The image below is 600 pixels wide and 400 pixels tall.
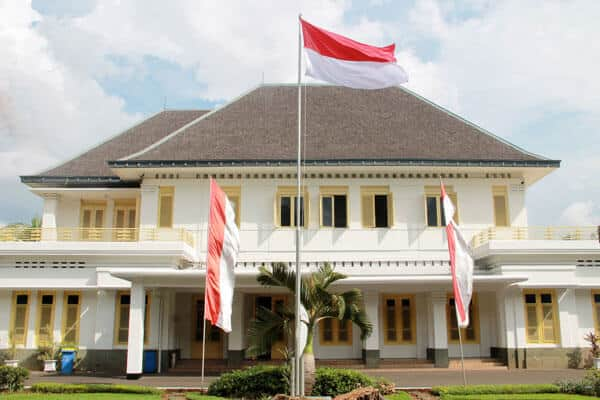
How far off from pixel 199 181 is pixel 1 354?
888 centimetres

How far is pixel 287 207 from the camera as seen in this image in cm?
2184

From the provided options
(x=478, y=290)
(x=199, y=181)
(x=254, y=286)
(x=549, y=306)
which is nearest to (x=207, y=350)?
(x=254, y=286)

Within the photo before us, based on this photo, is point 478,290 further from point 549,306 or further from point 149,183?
point 149,183

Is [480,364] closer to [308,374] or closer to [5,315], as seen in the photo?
[308,374]

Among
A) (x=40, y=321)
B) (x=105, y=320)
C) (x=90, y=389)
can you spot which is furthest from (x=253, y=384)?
(x=40, y=321)

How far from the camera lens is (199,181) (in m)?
22.0

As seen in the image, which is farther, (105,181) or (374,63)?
(105,181)

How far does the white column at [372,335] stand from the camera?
19344mm

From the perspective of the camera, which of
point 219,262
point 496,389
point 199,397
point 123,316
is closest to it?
point 199,397

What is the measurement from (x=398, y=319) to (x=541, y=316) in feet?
15.9

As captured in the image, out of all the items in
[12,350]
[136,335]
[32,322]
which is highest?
[32,322]

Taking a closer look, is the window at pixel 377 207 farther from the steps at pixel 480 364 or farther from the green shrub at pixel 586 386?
the green shrub at pixel 586 386

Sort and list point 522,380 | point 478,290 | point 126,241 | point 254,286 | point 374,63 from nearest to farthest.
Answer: point 374,63, point 522,380, point 254,286, point 478,290, point 126,241

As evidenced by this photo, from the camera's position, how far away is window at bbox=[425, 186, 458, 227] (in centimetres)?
2167
